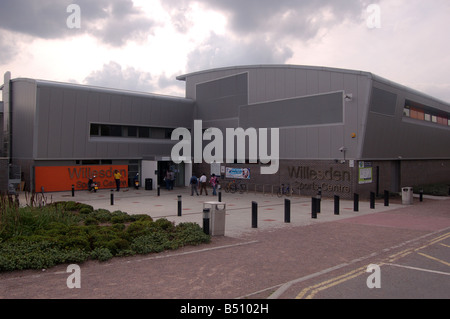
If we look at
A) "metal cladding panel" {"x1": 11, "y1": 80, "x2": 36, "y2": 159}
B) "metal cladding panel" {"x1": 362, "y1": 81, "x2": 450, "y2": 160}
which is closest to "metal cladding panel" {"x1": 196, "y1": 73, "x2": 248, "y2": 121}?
"metal cladding panel" {"x1": 362, "y1": 81, "x2": 450, "y2": 160}

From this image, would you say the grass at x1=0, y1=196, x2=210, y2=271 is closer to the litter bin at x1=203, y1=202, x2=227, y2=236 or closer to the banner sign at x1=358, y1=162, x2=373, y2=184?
the litter bin at x1=203, y1=202, x2=227, y2=236

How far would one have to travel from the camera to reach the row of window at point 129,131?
30.0m

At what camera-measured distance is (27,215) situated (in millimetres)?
10570

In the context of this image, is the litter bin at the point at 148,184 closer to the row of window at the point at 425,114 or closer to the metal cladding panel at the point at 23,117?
the metal cladding panel at the point at 23,117

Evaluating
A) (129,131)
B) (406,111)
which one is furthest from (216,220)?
(406,111)

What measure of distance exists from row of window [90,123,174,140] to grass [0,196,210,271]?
61.7 feet

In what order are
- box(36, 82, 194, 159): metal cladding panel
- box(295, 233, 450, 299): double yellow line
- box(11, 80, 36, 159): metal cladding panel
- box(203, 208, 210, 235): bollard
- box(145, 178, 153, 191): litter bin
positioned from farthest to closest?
box(145, 178, 153, 191): litter bin → box(36, 82, 194, 159): metal cladding panel → box(11, 80, 36, 159): metal cladding panel → box(203, 208, 210, 235): bollard → box(295, 233, 450, 299): double yellow line

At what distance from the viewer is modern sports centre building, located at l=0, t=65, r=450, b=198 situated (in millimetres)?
24578

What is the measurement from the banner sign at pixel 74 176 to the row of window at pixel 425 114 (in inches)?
926

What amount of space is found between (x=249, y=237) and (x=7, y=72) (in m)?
26.0

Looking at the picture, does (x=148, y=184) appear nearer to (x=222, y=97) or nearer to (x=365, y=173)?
(x=222, y=97)

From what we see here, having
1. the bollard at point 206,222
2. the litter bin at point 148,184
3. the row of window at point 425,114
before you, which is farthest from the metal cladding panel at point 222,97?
the bollard at point 206,222

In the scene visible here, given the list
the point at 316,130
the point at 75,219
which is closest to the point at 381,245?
the point at 75,219
